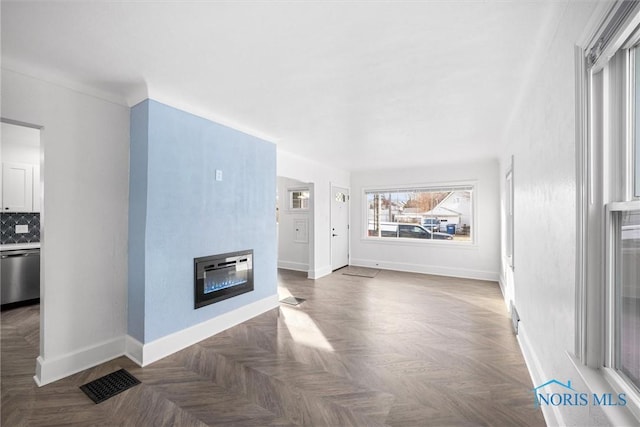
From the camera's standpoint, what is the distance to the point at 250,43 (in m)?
1.91

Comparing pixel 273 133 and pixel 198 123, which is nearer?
pixel 198 123

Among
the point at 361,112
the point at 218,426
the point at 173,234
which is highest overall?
the point at 361,112

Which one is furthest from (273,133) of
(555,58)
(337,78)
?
(555,58)

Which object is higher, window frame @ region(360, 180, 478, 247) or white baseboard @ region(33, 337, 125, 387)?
window frame @ region(360, 180, 478, 247)

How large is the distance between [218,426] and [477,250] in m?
5.74

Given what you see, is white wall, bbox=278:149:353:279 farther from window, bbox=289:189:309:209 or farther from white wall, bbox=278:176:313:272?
window, bbox=289:189:309:209

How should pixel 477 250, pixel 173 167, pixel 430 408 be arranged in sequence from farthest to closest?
pixel 477 250, pixel 173 167, pixel 430 408

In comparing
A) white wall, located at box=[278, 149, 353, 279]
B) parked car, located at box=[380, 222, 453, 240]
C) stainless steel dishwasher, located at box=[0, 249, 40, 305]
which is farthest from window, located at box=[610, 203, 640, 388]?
stainless steel dishwasher, located at box=[0, 249, 40, 305]

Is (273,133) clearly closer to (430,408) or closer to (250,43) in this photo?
(250,43)

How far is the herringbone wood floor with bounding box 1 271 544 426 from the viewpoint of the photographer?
6.36ft

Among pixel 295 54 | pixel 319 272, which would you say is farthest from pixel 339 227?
pixel 295 54

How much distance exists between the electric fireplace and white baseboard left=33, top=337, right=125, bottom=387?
790mm

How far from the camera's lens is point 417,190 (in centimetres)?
657

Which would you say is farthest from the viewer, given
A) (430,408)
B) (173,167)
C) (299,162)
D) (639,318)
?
(299,162)
